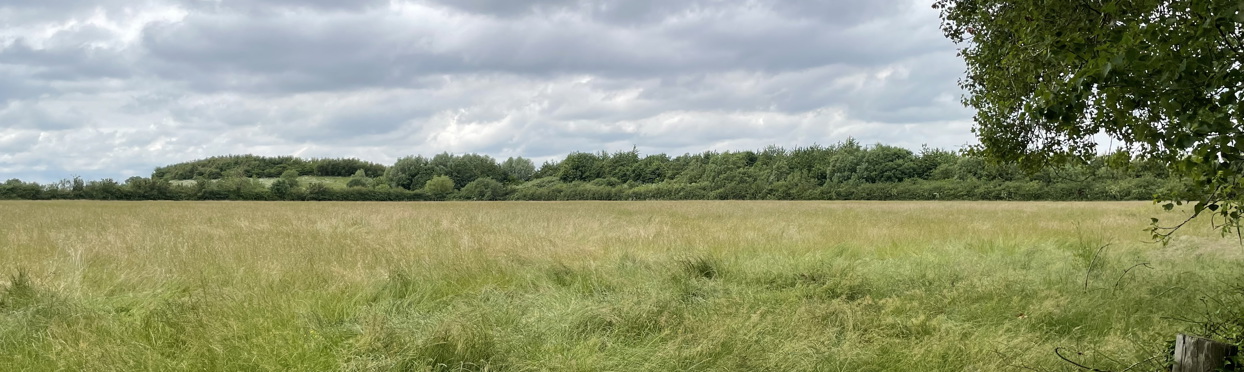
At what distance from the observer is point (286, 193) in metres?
63.0

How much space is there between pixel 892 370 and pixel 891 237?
10.2 metres

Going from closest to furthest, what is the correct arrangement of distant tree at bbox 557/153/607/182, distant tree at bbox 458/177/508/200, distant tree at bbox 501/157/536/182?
1. distant tree at bbox 458/177/508/200
2. distant tree at bbox 557/153/607/182
3. distant tree at bbox 501/157/536/182

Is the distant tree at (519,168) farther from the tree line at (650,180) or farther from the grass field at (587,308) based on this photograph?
the grass field at (587,308)

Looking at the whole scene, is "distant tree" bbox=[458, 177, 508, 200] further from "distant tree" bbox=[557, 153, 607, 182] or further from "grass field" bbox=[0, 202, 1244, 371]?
"grass field" bbox=[0, 202, 1244, 371]

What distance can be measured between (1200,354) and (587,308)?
434 cm

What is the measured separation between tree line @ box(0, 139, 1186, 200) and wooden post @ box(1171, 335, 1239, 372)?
7684 millimetres

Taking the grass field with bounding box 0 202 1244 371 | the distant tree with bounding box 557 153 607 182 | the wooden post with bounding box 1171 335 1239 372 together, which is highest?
the distant tree with bounding box 557 153 607 182

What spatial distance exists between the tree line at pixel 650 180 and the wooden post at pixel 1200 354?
303 inches

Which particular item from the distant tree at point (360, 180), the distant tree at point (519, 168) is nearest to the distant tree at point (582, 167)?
the distant tree at point (519, 168)

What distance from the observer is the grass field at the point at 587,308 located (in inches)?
195

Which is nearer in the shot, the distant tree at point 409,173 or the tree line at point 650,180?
the tree line at point 650,180

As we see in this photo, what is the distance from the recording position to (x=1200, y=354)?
138 inches

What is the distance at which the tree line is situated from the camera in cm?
5541

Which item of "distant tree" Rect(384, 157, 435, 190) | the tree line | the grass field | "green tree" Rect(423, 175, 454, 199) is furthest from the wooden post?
"distant tree" Rect(384, 157, 435, 190)
